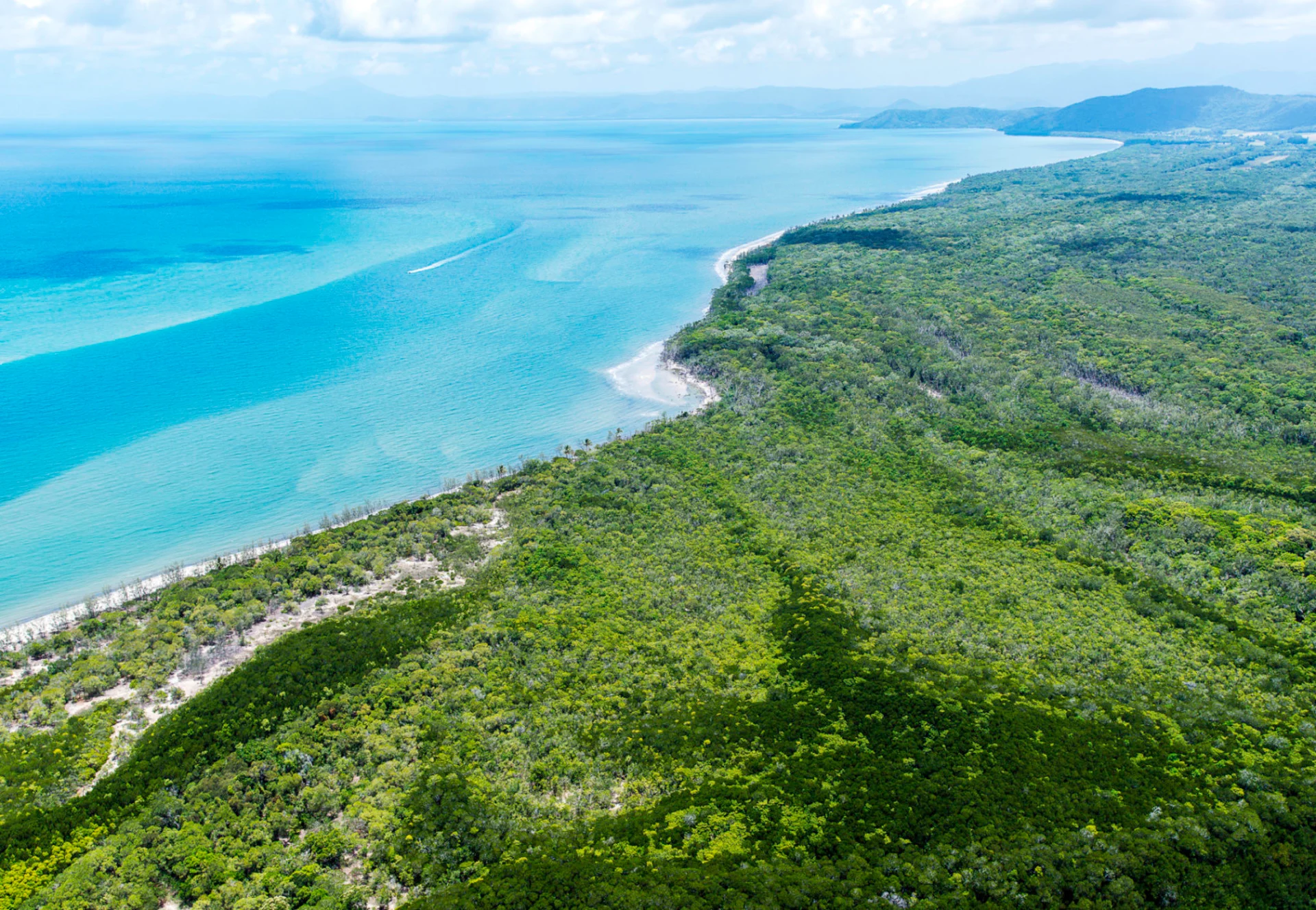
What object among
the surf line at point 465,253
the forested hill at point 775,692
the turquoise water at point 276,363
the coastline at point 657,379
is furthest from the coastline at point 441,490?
the forested hill at point 775,692

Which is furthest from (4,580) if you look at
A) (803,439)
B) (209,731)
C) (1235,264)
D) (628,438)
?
(1235,264)

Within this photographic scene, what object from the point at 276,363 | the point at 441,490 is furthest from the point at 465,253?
the point at 441,490

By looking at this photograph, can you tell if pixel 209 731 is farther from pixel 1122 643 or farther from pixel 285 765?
pixel 1122 643

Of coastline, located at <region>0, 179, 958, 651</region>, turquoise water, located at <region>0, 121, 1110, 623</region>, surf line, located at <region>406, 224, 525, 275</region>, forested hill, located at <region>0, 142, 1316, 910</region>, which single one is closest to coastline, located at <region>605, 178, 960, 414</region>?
coastline, located at <region>0, 179, 958, 651</region>

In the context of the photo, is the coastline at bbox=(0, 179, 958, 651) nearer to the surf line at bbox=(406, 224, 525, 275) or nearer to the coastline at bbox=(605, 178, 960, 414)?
the coastline at bbox=(605, 178, 960, 414)

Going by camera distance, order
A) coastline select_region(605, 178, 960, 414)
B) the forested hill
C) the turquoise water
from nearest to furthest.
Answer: the forested hill
the turquoise water
coastline select_region(605, 178, 960, 414)

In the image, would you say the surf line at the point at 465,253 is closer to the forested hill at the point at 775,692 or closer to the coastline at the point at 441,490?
the coastline at the point at 441,490

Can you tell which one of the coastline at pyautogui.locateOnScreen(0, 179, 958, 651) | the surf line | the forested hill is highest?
the surf line
